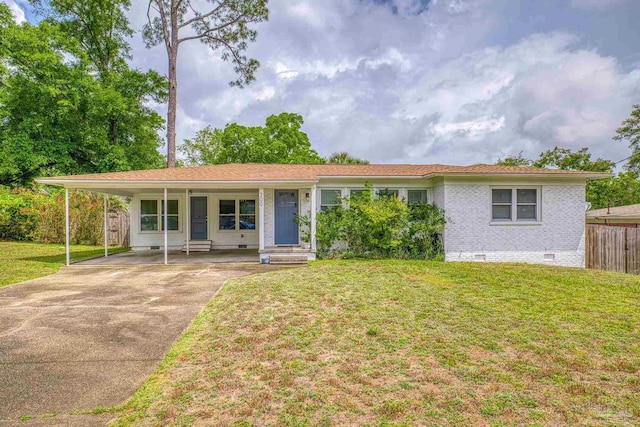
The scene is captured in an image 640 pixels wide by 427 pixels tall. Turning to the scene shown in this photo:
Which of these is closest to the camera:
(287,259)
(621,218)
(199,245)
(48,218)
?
(287,259)

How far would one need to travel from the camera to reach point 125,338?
4379 millimetres

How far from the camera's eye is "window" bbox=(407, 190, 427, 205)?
12.7 m

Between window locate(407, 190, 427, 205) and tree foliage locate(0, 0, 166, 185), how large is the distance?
17077 mm

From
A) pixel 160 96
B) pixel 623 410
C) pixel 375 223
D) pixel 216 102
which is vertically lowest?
pixel 623 410

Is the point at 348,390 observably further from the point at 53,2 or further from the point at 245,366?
the point at 53,2

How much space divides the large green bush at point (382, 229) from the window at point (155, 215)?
19.6ft

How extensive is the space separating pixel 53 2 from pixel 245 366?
27.7 meters

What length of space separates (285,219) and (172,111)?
12115mm

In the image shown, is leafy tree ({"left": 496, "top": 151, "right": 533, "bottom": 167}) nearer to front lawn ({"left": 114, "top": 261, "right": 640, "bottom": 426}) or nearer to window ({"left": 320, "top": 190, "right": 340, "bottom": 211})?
window ({"left": 320, "top": 190, "right": 340, "bottom": 211})

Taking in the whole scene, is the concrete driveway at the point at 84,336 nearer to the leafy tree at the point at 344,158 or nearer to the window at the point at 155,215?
the window at the point at 155,215

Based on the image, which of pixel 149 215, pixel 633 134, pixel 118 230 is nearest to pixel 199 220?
pixel 149 215

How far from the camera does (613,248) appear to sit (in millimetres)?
10883

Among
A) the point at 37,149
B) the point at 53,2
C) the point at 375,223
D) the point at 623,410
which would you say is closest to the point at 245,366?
the point at 623,410

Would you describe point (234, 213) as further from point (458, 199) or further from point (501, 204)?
point (501, 204)
